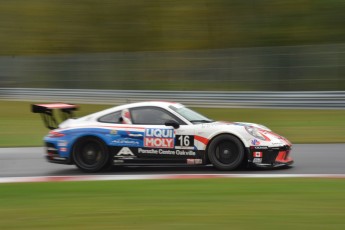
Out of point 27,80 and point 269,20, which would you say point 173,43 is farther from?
point 27,80

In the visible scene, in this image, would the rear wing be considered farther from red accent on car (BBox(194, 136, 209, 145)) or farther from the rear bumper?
red accent on car (BBox(194, 136, 209, 145))

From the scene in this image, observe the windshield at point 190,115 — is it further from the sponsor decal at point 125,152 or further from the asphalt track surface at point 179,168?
the sponsor decal at point 125,152

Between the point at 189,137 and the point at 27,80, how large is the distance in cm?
2318

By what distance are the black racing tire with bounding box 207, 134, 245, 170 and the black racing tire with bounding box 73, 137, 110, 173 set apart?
1.79m

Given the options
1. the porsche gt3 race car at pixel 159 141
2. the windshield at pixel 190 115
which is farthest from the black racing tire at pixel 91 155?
the windshield at pixel 190 115

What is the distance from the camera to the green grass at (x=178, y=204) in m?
6.37

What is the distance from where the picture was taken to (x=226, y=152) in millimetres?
10945

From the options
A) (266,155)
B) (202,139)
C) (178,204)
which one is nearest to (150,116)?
(202,139)

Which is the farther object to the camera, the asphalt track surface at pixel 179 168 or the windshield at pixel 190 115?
the windshield at pixel 190 115

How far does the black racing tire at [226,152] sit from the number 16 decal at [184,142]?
12.2 inches

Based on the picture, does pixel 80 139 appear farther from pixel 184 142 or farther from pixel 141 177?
pixel 184 142

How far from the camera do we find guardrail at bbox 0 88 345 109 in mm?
22688

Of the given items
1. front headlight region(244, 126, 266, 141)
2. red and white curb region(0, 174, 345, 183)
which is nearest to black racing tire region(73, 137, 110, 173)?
red and white curb region(0, 174, 345, 183)

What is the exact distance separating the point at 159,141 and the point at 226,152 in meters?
1.12
